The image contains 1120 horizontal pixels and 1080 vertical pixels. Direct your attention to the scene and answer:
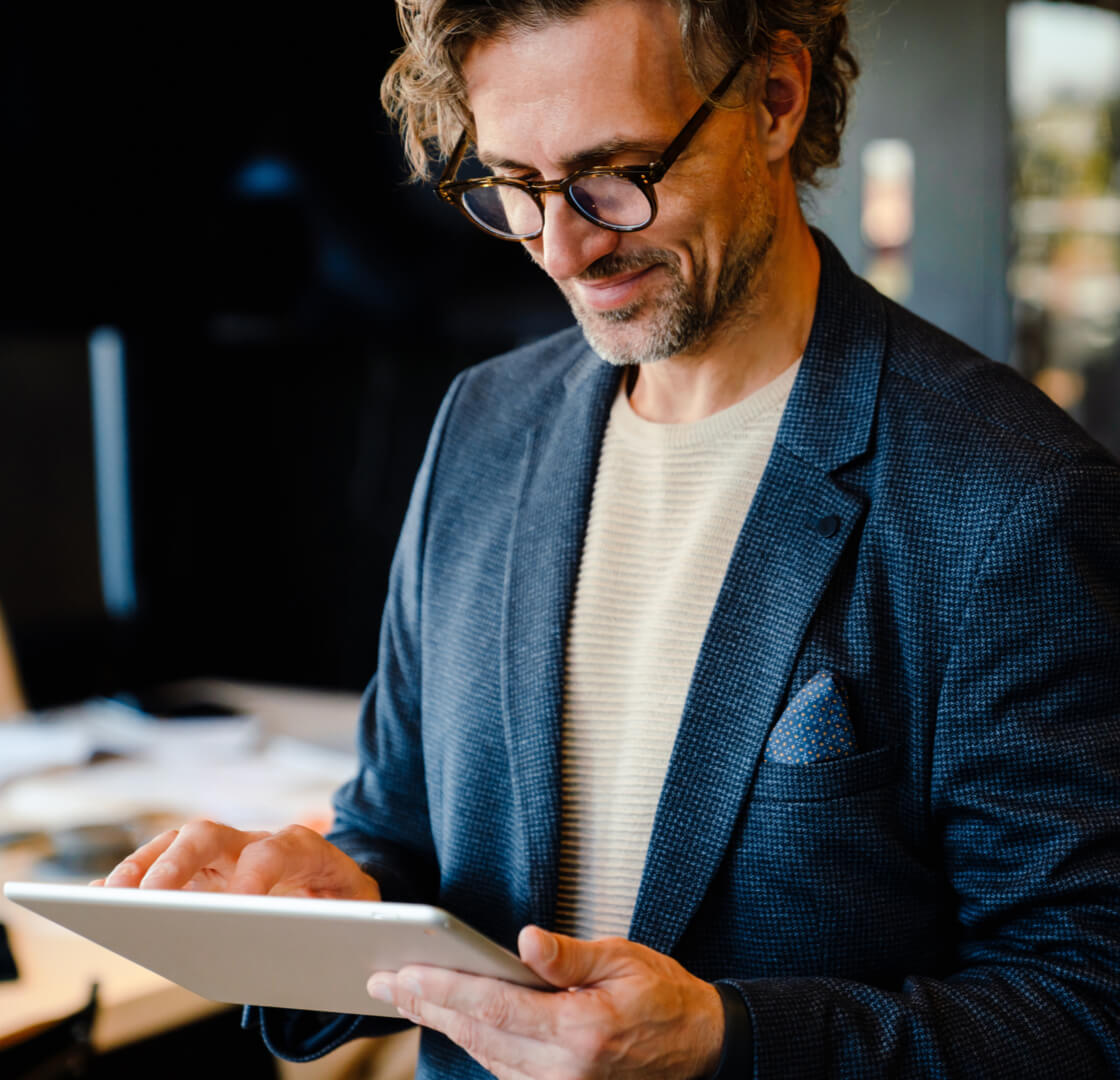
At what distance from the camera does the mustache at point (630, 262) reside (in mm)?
996

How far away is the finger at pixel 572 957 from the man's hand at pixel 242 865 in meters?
0.28

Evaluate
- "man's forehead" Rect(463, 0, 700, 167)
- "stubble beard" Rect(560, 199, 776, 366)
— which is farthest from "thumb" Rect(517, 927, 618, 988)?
"man's forehead" Rect(463, 0, 700, 167)

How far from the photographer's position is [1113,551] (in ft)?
2.93

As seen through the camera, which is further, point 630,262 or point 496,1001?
point 630,262

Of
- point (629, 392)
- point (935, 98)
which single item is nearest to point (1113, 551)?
point (629, 392)

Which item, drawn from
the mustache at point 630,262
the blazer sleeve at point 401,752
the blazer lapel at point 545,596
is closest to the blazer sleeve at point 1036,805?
the blazer lapel at point 545,596

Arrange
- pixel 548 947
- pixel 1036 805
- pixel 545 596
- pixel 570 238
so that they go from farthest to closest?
pixel 545 596 < pixel 570 238 < pixel 1036 805 < pixel 548 947

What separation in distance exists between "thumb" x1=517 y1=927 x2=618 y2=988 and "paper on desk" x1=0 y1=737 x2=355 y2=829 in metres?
1.25

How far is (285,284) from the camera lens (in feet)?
8.63

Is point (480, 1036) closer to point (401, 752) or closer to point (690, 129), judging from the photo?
point (401, 752)

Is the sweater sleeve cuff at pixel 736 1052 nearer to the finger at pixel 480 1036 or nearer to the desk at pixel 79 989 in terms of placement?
the finger at pixel 480 1036

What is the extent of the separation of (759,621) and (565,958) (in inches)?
12.7

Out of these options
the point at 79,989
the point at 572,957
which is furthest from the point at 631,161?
the point at 79,989

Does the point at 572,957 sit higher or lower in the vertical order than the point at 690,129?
lower
